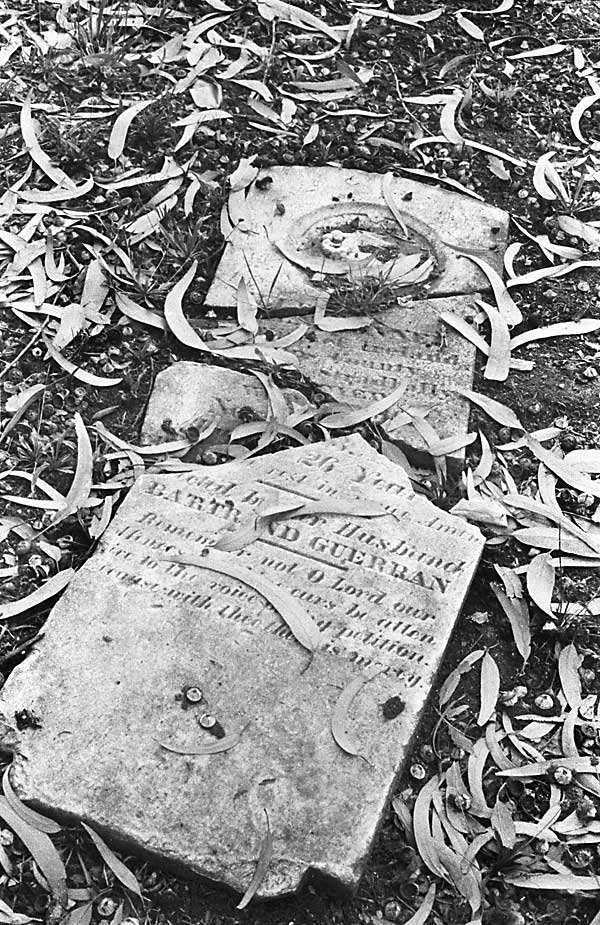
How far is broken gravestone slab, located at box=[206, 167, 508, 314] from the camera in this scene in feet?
11.1

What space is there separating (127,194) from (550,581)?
188 cm

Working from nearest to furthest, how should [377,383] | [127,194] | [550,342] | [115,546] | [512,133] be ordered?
1. [115,546]
2. [377,383]
3. [550,342]
4. [127,194]
5. [512,133]

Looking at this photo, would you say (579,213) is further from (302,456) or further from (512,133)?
(302,456)

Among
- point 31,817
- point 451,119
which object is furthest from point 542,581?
point 451,119

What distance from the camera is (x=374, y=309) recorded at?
10.8 feet

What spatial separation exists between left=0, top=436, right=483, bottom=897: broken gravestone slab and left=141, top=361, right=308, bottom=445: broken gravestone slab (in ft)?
0.78

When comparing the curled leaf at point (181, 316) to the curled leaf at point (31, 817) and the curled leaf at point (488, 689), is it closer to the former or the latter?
the curled leaf at point (488, 689)

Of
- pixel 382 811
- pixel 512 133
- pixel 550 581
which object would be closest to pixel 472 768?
pixel 382 811

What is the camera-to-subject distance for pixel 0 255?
3.50 metres

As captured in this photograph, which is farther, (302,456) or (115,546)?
(302,456)

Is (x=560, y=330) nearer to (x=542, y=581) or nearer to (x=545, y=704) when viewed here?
(x=542, y=581)

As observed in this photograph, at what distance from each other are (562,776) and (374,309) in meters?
1.44

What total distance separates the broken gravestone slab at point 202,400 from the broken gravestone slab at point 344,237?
0.31 metres

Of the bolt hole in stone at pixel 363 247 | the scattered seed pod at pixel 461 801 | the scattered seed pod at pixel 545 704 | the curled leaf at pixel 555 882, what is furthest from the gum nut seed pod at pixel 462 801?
the bolt hole in stone at pixel 363 247
